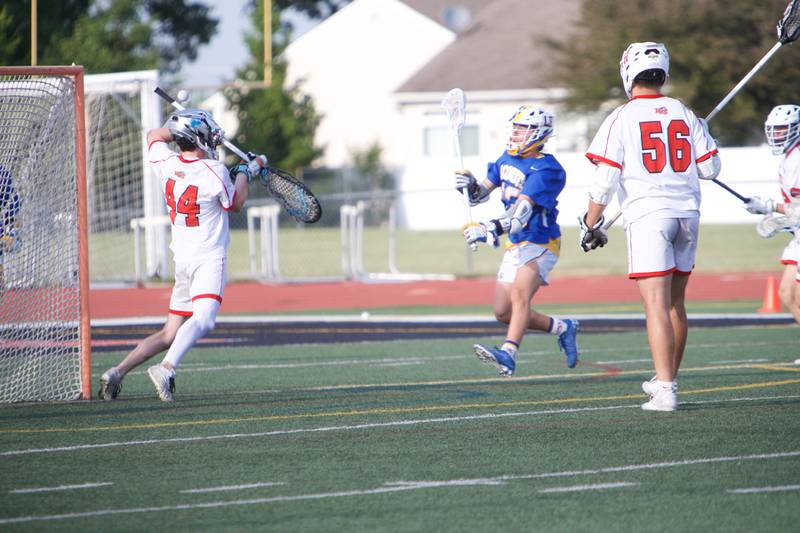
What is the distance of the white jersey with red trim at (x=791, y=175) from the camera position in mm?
10125

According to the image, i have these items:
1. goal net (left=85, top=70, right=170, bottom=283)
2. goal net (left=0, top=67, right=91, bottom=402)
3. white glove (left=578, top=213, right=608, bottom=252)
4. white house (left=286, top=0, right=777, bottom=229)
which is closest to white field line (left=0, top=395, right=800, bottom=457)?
white glove (left=578, top=213, right=608, bottom=252)

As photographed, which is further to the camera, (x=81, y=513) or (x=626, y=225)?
(x=626, y=225)

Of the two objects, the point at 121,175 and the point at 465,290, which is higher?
the point at 121,175

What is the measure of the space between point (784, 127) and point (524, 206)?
2640mm

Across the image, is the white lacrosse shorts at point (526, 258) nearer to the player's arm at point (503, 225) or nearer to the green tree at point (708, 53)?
the player's arm at point (503, 225)

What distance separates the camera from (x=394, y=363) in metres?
11.0

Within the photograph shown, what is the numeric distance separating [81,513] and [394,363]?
19.1ft

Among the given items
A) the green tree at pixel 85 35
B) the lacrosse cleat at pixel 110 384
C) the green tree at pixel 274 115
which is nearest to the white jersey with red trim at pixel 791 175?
the lacrosse cleat at pixel 110 384

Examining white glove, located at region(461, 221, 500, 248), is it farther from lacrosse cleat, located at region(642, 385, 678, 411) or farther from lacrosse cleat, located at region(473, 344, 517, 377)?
lacrosse cleat, located at region(642, 385, 678, 411)

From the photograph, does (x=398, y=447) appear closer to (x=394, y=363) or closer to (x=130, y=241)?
(x=394, y=363)

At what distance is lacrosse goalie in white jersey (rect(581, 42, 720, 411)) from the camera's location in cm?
750

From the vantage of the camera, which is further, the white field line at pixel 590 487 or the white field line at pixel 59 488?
the white field line at pixel 59 488

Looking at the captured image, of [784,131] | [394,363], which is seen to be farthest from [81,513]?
[784,131]

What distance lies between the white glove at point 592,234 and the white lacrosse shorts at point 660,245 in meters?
0.29
